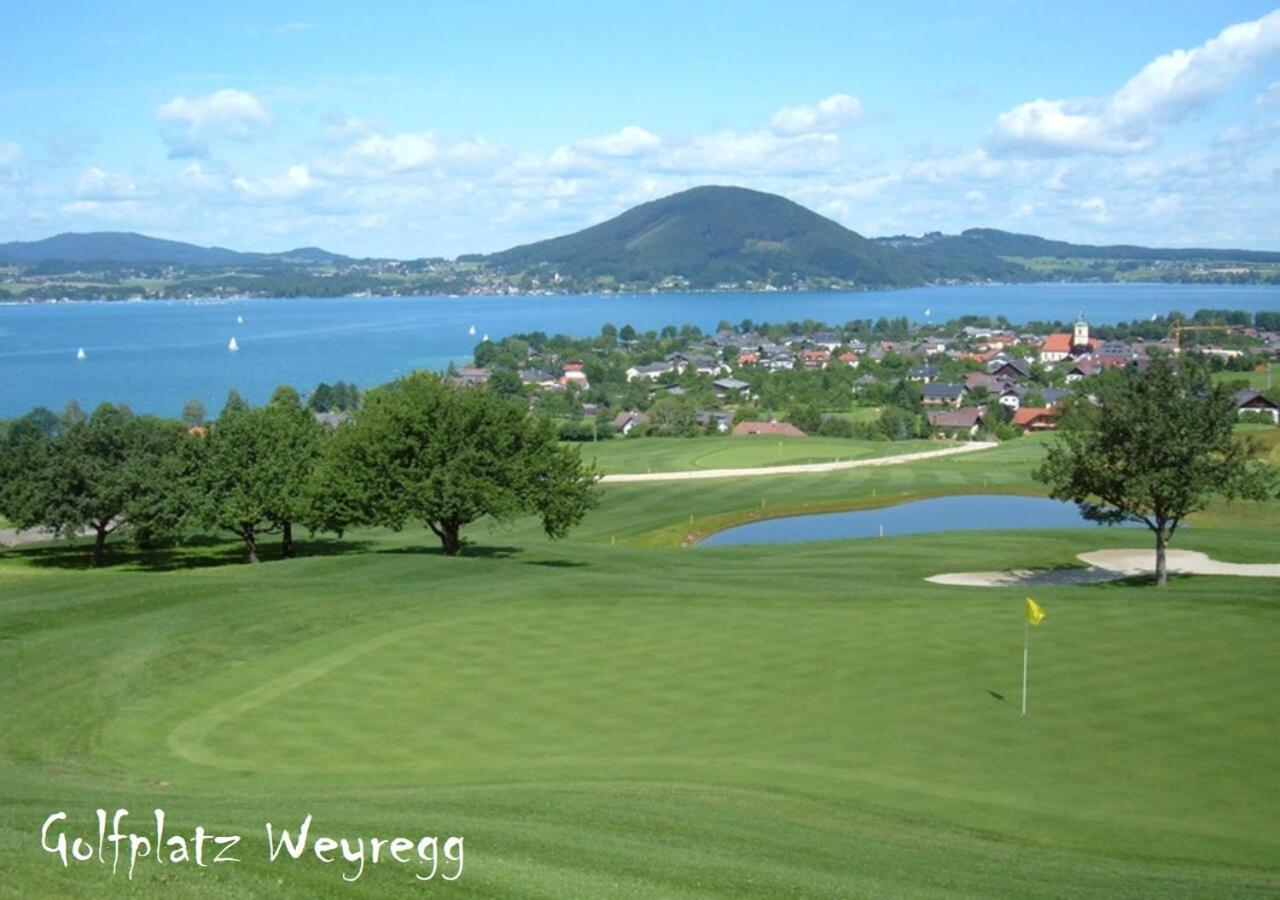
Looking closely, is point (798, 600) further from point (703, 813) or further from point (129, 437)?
point (129, 437)

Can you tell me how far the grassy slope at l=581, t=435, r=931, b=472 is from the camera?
9271cm

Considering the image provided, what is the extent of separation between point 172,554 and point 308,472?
9.96 metres

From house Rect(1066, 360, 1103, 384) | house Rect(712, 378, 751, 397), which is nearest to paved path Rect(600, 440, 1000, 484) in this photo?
house Rect(712, 378, 751, 397)

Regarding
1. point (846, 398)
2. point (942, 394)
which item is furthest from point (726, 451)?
point (942, 394)

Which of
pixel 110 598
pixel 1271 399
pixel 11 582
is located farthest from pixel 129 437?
pixel 1271 399

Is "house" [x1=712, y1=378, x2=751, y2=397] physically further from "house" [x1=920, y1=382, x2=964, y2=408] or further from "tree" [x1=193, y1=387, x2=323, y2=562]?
"tree" [x1=193, y1=387, x2=323, y2=562]

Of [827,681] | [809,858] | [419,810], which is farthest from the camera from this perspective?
[827,681]

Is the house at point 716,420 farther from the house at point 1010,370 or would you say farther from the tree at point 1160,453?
the tree at point 1160,453

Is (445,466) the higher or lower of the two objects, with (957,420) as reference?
higher

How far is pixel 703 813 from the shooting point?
17203 mm

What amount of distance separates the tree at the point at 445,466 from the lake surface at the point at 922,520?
51.2 ft

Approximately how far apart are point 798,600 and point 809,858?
1732cm

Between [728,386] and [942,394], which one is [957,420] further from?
[728,386]

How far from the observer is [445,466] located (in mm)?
43750
